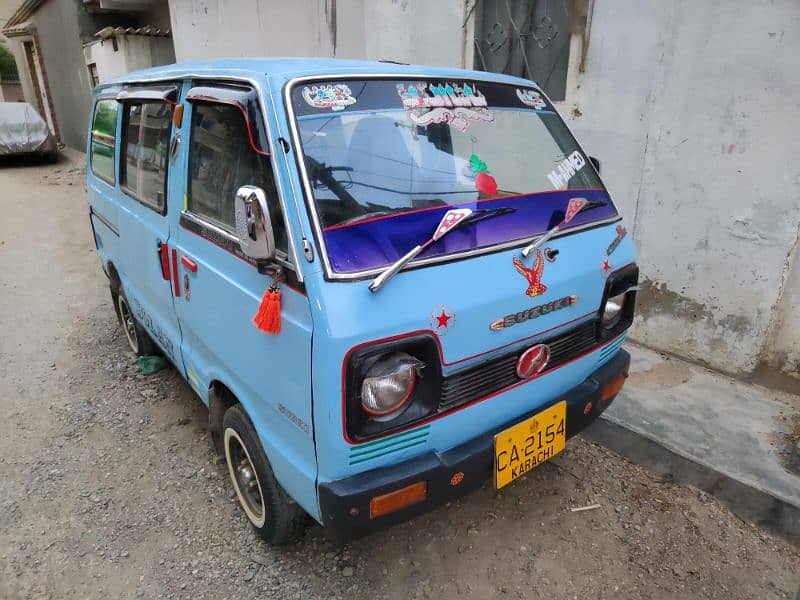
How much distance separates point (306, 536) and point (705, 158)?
321 cm

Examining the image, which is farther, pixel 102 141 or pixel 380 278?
pixel 102 141

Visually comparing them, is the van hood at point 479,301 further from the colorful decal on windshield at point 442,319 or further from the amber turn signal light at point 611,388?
the amber turn signal light at point 611,388

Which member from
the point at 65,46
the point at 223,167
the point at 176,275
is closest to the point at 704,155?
the point at 223,167

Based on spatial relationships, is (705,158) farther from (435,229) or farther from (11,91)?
(11,91)

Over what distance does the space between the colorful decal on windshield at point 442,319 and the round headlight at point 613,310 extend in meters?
0.95

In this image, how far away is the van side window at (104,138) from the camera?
3701 millimetres

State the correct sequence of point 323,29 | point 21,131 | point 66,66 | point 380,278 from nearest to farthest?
1. point 380,278
2. point 323,29
3. point 21,131
4. point 66,66

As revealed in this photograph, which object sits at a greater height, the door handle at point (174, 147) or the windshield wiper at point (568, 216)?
the door handle at point (174, 147)

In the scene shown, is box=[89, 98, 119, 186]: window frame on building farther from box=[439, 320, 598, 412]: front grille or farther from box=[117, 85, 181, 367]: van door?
box=[439, 320, 598, 412]: front grille

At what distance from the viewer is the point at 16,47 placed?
65.8ft

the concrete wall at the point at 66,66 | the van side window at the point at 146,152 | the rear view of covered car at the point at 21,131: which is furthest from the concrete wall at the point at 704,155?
the rear view of covered car at the point at 21,131

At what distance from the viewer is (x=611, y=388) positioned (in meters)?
2.50

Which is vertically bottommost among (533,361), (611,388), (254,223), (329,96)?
(611,388)

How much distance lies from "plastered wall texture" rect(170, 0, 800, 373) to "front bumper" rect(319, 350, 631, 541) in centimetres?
214
